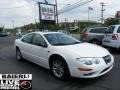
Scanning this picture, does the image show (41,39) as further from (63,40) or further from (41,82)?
(41,82)

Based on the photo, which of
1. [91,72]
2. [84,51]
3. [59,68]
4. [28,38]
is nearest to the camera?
[91,72]

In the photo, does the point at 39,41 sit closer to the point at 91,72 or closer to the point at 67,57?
the point at 67,57

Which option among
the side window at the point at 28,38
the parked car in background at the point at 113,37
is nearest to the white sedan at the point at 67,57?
the side window at the point at 28,38

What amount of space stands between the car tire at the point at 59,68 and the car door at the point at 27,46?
1595 mm

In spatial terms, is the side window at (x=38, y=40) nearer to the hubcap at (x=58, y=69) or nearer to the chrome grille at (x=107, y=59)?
the hubcap at (x=58, y=69)

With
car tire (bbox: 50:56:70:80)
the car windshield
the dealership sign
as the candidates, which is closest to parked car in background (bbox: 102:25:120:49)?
the car windshield

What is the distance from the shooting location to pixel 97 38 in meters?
12.4

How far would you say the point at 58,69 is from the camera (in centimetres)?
578

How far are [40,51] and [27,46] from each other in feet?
3.92

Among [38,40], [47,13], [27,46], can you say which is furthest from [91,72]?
[47,13]

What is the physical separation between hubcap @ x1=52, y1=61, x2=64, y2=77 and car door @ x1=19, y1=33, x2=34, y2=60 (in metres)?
1.67

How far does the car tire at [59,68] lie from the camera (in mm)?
5479

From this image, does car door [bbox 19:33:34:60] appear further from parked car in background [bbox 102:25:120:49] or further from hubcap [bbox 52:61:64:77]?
parked car in background [bbox 102:25:120:49]

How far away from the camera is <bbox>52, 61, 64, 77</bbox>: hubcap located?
5.65m
